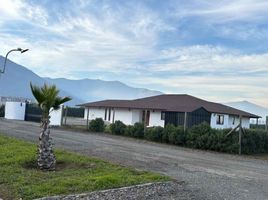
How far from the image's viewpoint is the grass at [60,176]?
8.58 metres

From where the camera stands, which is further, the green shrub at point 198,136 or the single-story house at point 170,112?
the single-story house at point 170,112

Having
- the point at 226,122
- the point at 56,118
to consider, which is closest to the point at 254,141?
the point at 56,118

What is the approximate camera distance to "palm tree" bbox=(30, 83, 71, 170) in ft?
37.1

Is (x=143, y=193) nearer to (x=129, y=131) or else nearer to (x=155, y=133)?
(x=155, y=133)

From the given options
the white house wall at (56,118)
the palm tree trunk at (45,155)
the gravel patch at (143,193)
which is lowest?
the gravel patch at (143,193)

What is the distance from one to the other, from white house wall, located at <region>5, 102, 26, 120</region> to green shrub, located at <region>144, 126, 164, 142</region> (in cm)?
1807

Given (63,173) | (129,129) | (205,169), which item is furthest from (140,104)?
(63,173)

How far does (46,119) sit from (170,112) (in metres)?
28.5

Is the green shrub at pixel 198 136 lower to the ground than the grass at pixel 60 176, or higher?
higher

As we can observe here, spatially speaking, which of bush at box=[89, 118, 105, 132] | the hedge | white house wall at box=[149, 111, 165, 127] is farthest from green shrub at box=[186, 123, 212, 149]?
white house wall at box=[149, 111, 165, 127]

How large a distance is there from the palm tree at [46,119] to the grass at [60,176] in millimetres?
280

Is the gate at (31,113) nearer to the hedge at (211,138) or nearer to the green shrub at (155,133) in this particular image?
the green shrub at (155,133)

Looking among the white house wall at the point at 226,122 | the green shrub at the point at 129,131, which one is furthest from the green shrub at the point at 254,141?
the white house wall at the point at 226,122

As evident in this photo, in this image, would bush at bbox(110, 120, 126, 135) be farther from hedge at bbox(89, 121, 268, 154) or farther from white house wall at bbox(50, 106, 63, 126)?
white house wall at bbox(50, 106, 63, 126)
